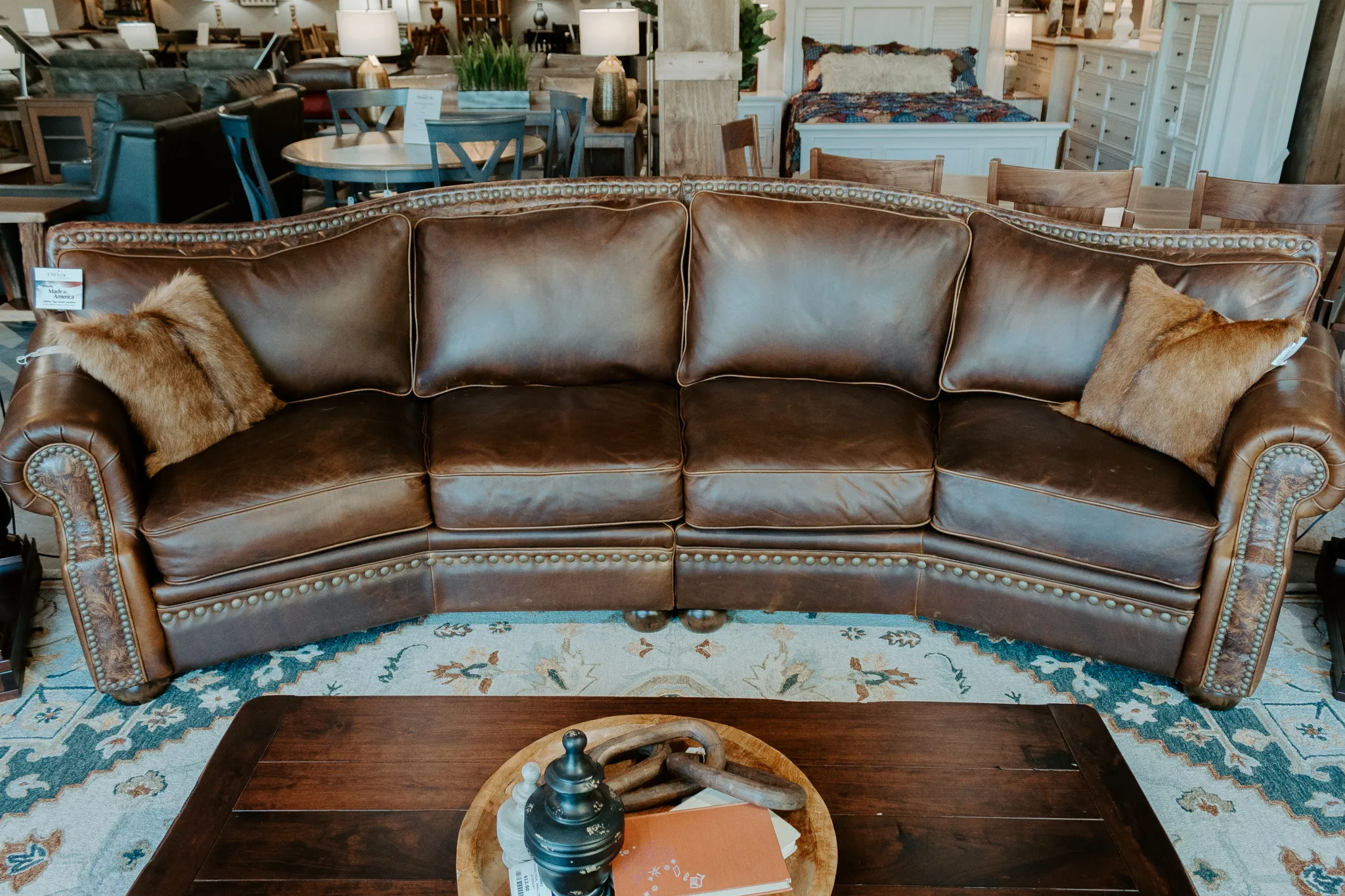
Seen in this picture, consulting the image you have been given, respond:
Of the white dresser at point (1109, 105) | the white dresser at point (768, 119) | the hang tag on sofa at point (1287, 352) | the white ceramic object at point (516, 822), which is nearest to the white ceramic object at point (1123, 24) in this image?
the white dresser at point (1109, 105)

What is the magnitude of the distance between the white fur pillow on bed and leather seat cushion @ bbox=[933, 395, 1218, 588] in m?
5.76

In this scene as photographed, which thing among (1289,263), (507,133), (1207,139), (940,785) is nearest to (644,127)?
(507,133)

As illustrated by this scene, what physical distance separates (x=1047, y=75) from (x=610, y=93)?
589cm

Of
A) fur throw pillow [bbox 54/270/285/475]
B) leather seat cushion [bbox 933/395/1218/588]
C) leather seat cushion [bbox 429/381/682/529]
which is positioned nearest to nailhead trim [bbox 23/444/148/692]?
fur throw pillow [bbox 54/270/285/475]

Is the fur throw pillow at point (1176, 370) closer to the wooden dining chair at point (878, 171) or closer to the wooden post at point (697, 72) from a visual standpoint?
the wooden dining chair at point (878, 171)

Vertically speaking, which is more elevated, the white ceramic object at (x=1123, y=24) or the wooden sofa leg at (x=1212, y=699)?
the white ceramic object at (x=1123, y=24)

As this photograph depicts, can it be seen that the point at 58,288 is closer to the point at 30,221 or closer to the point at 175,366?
the point at 175,366

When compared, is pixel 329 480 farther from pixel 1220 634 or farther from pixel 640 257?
pixel 1220 634

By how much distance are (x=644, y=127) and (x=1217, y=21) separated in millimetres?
3569

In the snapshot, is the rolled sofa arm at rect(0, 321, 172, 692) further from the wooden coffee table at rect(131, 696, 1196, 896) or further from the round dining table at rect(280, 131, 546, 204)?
the round dining table at rect(280, 131, 546, 204)

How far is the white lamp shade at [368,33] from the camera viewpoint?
5.61 metres

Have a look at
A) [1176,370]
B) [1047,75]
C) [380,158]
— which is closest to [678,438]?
[1176,370]

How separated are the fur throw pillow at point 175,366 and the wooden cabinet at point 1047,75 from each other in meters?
8.37

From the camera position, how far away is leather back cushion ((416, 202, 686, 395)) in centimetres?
253
